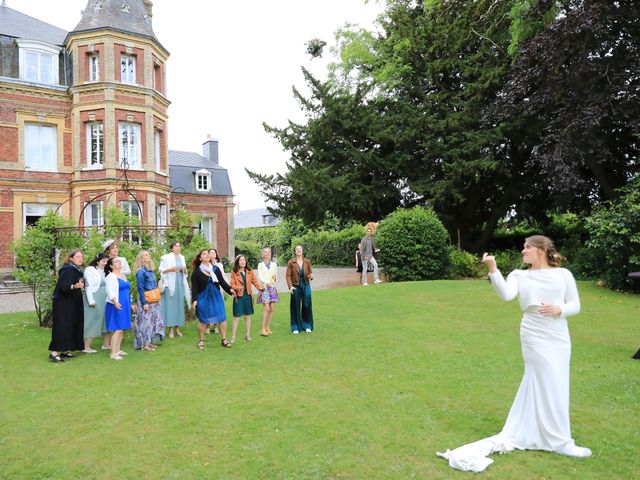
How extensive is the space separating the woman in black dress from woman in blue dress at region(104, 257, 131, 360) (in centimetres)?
49

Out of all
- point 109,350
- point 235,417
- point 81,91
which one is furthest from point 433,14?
point 235,417

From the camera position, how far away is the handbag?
9266 millimetres

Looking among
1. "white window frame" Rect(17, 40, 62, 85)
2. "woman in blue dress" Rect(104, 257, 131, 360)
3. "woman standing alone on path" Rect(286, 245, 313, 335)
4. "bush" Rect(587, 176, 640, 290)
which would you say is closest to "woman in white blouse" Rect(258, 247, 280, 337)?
"woman standing alone on path" Rect(286, 245, 313, 335)

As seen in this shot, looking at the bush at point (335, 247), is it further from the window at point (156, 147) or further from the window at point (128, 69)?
the window at point (128, 69)

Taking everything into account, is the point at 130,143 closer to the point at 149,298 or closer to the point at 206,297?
the point at 149,298

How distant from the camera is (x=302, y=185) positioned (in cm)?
2259

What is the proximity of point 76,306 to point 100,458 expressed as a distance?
4.65 m

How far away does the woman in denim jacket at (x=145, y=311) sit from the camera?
9.21 meters

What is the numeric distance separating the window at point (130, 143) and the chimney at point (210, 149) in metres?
15.1

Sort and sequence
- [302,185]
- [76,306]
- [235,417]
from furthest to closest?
[302,185]
[76,306]
[235,417]

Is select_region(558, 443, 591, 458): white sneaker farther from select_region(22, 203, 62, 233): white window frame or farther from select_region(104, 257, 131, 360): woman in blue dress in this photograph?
select_region(22, 203, 62, 233): white window frame

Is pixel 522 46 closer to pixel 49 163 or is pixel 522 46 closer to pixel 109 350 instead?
pixel 109 350

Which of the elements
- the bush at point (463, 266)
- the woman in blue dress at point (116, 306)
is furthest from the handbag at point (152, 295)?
the bush at point (463, 266)

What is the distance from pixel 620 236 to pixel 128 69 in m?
21.4
